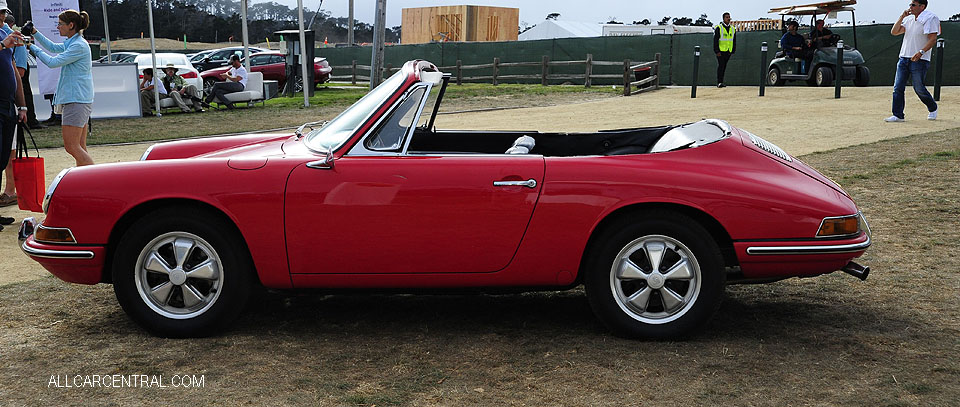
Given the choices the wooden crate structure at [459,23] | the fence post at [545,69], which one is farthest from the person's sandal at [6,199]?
the wooden crate structure at [459,23]

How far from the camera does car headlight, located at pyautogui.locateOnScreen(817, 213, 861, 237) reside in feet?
12.8

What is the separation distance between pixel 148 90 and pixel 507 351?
55.5 ft

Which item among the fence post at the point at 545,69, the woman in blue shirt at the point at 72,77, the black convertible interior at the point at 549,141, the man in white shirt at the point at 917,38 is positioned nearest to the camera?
the black convertible interior at the point at 549,141

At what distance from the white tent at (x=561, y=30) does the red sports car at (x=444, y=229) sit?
3600 cm

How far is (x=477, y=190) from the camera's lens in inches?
154

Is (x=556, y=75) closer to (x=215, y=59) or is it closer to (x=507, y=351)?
(x=215, y=59)

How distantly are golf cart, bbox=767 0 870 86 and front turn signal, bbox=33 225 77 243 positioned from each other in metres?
18.7

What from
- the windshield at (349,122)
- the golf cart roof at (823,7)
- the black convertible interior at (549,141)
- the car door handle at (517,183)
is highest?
the golf cart roof at (823,7)

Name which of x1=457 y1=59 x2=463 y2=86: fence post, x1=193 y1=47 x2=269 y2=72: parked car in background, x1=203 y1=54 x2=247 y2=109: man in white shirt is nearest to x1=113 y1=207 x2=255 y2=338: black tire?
x1=203 y1=54 x2=247 y2=109: man in white shirt

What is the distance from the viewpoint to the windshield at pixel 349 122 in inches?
167

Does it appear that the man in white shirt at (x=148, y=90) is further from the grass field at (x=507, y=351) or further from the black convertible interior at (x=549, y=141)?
the black convertible interior at (x=549, y=141)

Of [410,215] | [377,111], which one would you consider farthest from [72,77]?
[410,215]

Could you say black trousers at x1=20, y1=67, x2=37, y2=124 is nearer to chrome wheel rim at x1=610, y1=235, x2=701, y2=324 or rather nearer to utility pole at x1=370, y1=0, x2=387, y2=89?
utility pole at x1=370, y1=0, x2=387, y2=89

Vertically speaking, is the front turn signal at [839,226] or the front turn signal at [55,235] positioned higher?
the front turn signal at [839,226]
